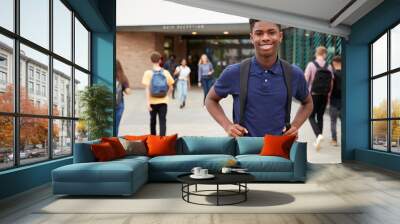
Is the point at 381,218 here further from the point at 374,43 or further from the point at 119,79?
the point at 119,79

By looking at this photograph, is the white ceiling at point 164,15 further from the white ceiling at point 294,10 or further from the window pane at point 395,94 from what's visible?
the window pane at point 395,94

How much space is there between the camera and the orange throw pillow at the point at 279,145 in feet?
23.6

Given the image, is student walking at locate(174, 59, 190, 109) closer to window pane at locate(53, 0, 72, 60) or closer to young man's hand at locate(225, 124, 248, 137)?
window pane at locate(53, 0, 72, 60)

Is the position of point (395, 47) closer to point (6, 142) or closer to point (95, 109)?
point (95, 109)

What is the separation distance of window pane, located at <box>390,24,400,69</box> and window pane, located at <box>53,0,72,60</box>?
232 inches

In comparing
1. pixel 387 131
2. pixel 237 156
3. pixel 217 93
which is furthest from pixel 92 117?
pixel 387 131

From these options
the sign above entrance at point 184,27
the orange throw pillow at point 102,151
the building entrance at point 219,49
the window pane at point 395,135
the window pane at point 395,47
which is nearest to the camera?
the orange throw pillow at point 102,151

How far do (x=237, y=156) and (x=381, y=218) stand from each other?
322 cm

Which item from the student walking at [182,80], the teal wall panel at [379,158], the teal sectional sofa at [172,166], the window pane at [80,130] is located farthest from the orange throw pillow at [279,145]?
the student walking at [182,80]

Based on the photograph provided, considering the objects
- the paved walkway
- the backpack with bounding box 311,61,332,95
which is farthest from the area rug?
the backpack with bounding box 311,61,332,95

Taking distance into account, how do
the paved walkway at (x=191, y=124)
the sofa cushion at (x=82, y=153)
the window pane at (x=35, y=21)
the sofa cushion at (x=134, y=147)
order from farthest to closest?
the paved walkway at (x=191, y=124), the sofa cushion at (x=134, y=147), the sofa cushion at (x=82, y=153), the window pane at (x=35, y=21)

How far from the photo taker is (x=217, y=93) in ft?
26.2

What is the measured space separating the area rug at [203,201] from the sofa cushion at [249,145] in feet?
4.93

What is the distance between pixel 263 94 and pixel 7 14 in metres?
3.84
